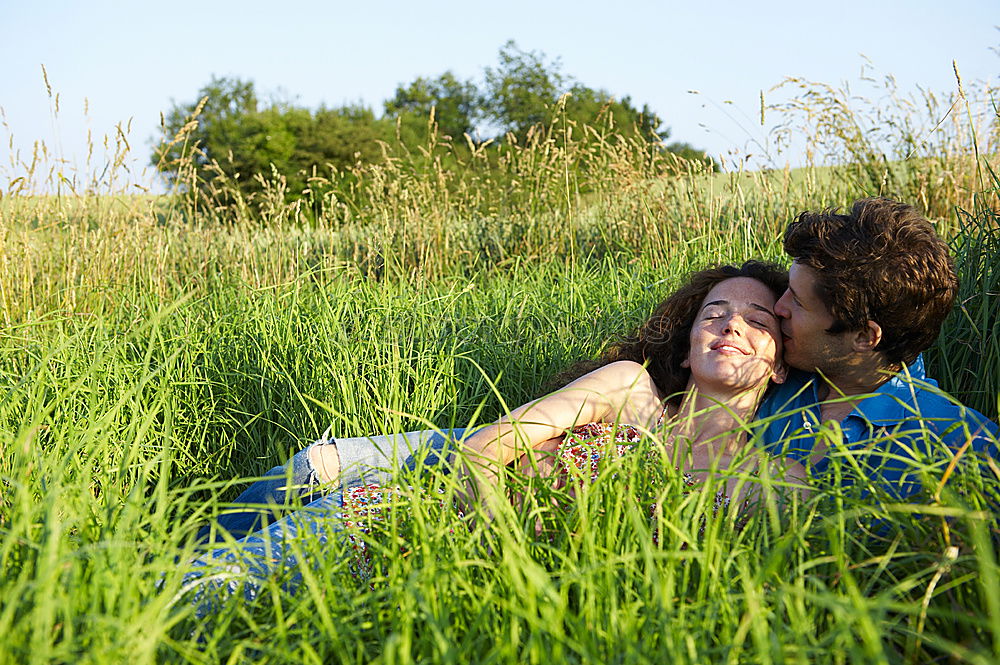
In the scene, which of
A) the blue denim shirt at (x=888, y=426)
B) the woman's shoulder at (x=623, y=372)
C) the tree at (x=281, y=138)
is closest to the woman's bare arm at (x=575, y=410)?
the woman's shoulder at (x=623, y=372)

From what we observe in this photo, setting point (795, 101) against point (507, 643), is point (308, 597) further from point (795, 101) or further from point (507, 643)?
point (795, 101)

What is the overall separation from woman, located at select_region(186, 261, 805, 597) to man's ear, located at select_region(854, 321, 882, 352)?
0.21m

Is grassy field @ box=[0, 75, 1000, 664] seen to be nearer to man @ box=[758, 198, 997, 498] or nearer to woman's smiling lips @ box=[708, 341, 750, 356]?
man @ box=[758, 198, 997, 498]

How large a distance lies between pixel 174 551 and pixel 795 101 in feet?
15.3

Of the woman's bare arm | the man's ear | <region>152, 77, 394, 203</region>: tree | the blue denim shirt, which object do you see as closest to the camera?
the blue denim shirt

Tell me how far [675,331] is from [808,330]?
18.0 inches

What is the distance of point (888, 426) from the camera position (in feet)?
7.34

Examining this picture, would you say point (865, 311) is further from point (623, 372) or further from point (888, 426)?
point (623, 372)

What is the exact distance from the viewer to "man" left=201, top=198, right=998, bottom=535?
2266 mm

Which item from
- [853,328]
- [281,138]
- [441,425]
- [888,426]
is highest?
[281,138]

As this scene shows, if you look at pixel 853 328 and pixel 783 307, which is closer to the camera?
pixel 853 328

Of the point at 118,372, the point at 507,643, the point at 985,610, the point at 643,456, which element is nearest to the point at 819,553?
the point at 985,610

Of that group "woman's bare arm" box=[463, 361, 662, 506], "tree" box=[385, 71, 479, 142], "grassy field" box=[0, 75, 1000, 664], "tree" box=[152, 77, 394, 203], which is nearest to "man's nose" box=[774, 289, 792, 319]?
"woman's bare arm" box=[463, 361, 662, 506]

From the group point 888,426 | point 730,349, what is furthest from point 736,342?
point 888,426
